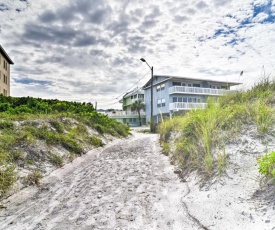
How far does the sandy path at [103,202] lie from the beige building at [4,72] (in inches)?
1231

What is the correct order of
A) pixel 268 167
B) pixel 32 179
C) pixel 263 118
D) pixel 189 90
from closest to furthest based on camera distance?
pixel 268 167, pixel 263 118, pixel 32 179, pixel 189 90

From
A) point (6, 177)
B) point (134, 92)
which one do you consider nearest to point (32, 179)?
point (6, 177)

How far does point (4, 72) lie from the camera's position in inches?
1315

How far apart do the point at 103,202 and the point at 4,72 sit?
35.8 m

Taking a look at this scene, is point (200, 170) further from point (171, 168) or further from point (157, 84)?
point (157, 84)

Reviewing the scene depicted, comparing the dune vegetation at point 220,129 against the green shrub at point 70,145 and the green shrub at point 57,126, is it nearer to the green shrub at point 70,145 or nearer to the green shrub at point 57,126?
the green shrub at point 70,145

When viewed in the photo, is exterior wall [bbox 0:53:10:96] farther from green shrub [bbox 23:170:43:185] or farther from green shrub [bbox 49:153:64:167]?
green shrub [bbox 23:170:43:185]

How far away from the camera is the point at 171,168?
20.5ft

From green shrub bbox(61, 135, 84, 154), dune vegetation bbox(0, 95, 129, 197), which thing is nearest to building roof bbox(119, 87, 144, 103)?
dune vegetation bbox(0, 95, 129, 197)

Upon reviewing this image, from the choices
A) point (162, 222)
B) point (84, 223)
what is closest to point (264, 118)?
point (162, 222)

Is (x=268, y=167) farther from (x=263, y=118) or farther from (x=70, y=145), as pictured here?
(x=70, y=145)

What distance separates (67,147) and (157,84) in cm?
3025

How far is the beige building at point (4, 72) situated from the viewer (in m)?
31.9

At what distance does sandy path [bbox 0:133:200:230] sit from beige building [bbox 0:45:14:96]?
3128 centimetres
